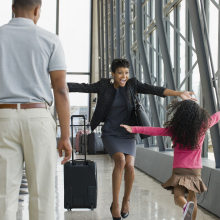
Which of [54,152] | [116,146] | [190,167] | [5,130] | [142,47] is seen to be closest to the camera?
[5,130]

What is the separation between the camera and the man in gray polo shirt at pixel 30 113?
1.88 meters

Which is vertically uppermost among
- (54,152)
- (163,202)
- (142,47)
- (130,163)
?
(142,47)

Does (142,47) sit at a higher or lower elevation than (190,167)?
higher

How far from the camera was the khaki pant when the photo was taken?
1.86 metres

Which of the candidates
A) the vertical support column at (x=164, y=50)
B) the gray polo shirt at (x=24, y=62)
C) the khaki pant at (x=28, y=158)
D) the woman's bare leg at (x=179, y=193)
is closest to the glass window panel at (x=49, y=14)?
the vertical support column at (x=164, y=50)

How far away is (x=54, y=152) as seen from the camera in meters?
2.00

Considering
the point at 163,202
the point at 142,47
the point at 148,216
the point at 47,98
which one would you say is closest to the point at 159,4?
the point at 142,47

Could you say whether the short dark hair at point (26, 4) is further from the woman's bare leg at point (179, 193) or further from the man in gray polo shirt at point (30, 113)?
the woman's bare leg at point (179, 193)

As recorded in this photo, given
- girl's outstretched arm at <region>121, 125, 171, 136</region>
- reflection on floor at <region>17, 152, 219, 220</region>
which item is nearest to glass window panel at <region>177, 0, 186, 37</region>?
reflection on floor at <region>17, 152, 219, 220</region>

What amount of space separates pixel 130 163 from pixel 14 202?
2166 millimetres

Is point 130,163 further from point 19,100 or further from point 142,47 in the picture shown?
point 142,47

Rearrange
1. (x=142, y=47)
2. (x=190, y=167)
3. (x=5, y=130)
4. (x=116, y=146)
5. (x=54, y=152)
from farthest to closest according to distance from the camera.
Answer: (x=142, y=47) → (x=116, y=146) → (x=190, y=167) → (x=54, y=152) → (x=5, y=130)

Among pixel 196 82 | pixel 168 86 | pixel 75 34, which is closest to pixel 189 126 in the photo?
pixel 168 86

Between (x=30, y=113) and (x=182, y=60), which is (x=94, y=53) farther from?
(x=30, y=113)
